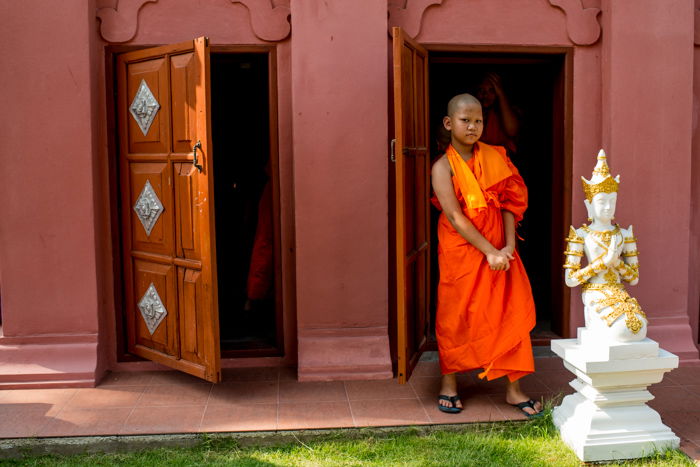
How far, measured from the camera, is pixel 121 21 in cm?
514

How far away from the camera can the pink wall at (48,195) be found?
4.97 metres

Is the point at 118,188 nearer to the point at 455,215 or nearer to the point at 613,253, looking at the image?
the point at 455,215

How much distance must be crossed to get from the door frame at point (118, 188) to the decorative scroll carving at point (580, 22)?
82.4 inches

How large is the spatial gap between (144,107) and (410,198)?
1859 millimetres

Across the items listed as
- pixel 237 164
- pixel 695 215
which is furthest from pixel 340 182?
pixel 237 164

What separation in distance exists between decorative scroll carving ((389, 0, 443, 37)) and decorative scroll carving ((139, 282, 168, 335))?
8.10ft

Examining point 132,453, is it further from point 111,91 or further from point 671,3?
point 671,3

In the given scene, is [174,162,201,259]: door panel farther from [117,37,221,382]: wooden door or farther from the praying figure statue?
the praying figure statue

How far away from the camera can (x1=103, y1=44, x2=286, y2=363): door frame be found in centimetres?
519

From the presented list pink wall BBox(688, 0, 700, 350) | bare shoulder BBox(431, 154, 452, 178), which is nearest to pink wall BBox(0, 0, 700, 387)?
pink wall BBox(688, 0, 700, 350)

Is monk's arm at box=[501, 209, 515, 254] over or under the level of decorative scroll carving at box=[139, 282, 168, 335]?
over

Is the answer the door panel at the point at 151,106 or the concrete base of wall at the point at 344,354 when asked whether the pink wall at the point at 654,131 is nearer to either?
the concrete base of wall at the point at 344,354

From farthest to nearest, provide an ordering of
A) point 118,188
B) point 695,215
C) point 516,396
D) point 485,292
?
point 695,215 < point 118,188 < point 516,396 < point 485,292

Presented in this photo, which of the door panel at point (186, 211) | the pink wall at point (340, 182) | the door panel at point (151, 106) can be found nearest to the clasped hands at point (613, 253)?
the pink wall at point (340, 182)
